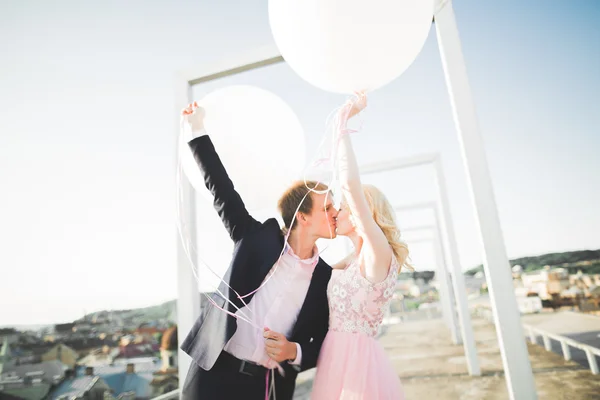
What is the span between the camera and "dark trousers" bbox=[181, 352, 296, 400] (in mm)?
1082

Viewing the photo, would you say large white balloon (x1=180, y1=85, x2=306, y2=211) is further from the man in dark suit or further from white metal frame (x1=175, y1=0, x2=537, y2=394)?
white metal frame (x1=175, y1=0, x2=537, y2=394)

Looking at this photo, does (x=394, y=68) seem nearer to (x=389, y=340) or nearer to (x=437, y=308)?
(x=389, y=340)

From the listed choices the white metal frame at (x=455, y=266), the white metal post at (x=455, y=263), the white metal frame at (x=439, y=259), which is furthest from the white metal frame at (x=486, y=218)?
the white metal frame at (x=439, y=259)

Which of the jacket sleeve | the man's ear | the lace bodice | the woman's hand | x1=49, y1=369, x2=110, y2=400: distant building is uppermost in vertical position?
the woman's hand

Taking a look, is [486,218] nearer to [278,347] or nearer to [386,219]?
[386,219]

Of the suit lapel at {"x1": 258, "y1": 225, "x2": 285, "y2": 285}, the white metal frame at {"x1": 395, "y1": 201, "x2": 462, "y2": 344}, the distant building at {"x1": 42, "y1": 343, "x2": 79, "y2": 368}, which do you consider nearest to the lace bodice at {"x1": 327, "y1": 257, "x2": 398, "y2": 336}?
the suit lapel at {"x1": 258, "y1": 225, "x2": 285, "y2": 285}

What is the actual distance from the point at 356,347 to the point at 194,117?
3.58 feet

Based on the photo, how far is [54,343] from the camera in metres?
7.73

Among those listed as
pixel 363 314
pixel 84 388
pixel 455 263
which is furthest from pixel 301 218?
pixel 84 388

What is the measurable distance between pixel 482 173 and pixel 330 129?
0.63m

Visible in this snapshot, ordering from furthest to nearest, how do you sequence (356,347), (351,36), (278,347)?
(356,347), (278,347), (351,36)

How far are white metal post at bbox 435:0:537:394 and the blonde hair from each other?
0.30 metres

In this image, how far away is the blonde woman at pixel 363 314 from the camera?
1064 millimetres

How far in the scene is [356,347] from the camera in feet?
3.77
